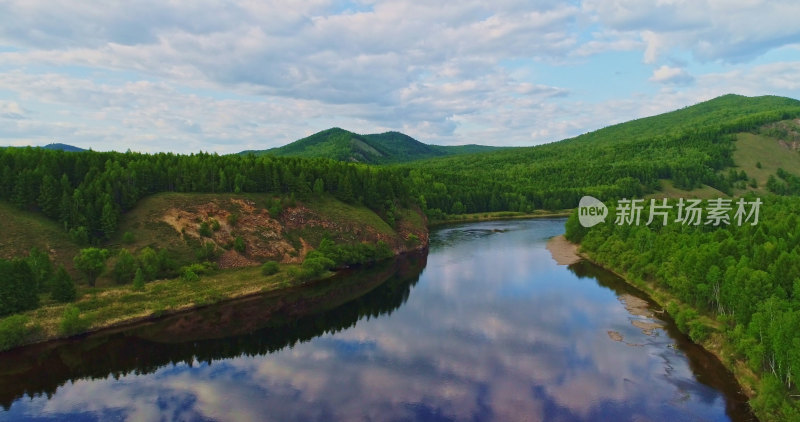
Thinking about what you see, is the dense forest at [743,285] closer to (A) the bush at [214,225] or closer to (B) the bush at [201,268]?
(B) the bush at [201,268]

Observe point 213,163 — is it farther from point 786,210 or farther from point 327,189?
point 786,210

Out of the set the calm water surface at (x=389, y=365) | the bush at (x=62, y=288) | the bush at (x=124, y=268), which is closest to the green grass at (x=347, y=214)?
the calm water surface at (x=389, y=365)

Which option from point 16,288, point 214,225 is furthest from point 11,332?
point 214,225

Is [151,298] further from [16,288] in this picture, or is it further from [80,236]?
[80,236]

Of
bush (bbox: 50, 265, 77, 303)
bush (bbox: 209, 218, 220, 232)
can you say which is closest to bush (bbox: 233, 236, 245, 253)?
bush (bbox: 209, 218, 220, 232)

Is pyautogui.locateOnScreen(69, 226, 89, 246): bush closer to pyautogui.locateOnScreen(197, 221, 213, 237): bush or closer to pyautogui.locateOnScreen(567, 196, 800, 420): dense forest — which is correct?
pyautogui.locateOnScreen(197, 221, 213, 237): bush

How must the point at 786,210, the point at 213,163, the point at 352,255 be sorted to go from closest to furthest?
the point at 786,210
the point at 352,255
the point at 213,163

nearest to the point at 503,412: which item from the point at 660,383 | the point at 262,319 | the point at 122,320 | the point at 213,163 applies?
the point at 660,383
